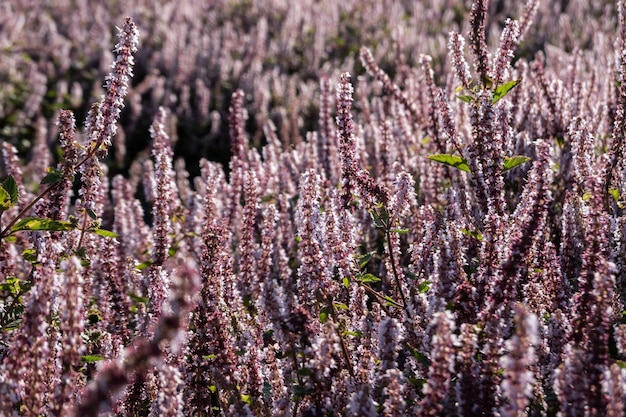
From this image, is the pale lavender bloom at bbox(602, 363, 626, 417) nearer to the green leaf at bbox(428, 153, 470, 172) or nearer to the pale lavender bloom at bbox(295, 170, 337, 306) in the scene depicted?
the pale lavender bloom at bbox(295, 170, 337, 306)

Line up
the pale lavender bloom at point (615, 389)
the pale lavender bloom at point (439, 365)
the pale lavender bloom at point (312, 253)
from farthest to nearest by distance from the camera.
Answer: the pale lavender bloom at point (312, 253) → the pale lavender bloom at point (439, 365) → the pale lavender bloom at point (615, 389)

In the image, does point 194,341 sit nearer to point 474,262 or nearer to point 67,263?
point 67,263

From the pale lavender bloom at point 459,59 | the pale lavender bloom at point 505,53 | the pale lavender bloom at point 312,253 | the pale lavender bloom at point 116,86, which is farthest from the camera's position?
the pale lavender bloom at point 459,59

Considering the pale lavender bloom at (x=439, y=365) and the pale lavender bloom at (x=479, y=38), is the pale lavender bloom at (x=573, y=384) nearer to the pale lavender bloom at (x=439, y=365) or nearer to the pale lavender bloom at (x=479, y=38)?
the pale lavender bloom at (x=439, y=365)

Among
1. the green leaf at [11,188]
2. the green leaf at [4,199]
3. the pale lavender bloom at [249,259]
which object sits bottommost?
the green leaf at [4,199]

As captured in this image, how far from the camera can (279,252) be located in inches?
190

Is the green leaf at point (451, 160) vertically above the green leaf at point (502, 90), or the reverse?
the green leaf at point (502, 90)

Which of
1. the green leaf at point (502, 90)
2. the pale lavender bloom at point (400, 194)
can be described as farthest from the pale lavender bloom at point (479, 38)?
the pale lavender bloom at point (400, 194)

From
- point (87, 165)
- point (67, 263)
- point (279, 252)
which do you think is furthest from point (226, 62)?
point (67, 263)

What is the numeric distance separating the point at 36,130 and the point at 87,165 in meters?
9.11

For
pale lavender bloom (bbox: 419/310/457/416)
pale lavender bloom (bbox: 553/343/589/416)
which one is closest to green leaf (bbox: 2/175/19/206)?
pale lavender bloom (bbox: 419/310/457/416)

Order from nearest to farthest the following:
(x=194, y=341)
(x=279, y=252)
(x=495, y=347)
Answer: (x=495, y=347), (x=194, y=341), (x=279, y=252)

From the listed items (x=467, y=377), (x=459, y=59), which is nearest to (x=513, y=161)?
(x=459, y=59)

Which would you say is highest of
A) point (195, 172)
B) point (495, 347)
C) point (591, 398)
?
point (195, 172)
